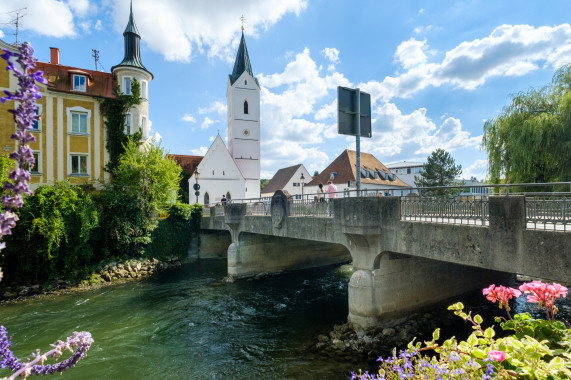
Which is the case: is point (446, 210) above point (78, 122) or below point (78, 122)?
below

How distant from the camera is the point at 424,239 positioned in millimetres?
9461

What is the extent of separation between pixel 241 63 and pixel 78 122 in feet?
114

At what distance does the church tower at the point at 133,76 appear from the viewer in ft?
92.8

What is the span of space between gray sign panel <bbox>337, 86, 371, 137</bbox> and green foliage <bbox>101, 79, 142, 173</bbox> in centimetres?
2201

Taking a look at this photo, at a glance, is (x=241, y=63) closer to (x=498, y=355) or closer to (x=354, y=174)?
(x=354, y=174)

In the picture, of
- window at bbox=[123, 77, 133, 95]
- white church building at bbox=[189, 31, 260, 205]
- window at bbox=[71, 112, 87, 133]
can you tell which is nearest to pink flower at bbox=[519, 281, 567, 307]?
window at bbox=[71, 112, 87, 133]

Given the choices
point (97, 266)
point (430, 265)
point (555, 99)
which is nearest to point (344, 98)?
point (430, 265)

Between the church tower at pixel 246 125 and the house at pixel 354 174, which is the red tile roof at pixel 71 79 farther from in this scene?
the house at pixel 354 174

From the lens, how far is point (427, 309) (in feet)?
41.5

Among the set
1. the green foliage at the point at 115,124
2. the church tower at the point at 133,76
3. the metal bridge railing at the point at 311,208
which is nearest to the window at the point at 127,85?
the church tower at the point at 133,76

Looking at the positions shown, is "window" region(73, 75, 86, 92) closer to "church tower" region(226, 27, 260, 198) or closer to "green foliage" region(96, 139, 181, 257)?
"green foliage" region(96, 139, 181, 257)

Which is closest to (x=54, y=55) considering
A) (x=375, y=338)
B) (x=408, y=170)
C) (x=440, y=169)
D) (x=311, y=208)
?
(x=311, y=208)

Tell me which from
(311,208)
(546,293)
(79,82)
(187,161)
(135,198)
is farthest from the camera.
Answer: (187,161)

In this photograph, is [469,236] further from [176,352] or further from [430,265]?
[176,352]
